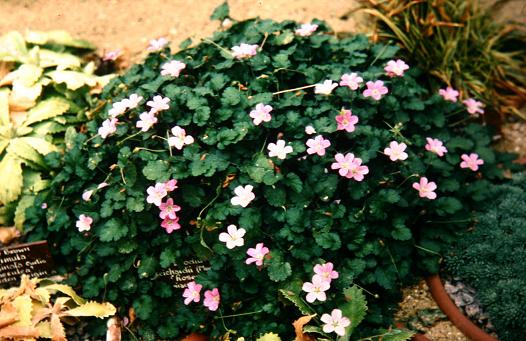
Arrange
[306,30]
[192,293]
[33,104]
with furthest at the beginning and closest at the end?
[33,104], [306,30], [192,293]

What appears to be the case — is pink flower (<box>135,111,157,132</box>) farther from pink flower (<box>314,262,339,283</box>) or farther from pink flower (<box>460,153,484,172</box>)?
pink flower (<box>460,153,484,172</box>)

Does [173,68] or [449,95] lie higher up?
→ [173,68]

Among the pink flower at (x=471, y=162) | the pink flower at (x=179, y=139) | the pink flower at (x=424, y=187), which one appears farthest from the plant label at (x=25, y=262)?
the pink flower at (x=471, y=162)

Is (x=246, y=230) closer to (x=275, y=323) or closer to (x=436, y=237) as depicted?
(x=275, y=323)

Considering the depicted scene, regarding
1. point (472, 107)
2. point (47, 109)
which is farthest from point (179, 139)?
point (472, 107)

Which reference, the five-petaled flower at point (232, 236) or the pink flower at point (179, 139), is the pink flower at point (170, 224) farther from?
the pink flower at point (179, 139)

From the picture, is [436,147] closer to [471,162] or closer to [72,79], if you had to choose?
[471,162]

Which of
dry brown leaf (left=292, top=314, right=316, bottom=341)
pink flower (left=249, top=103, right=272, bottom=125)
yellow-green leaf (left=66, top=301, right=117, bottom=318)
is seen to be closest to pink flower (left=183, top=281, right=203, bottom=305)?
yellow-green leaf (left=66, top=301, right=117, bottom=318)
